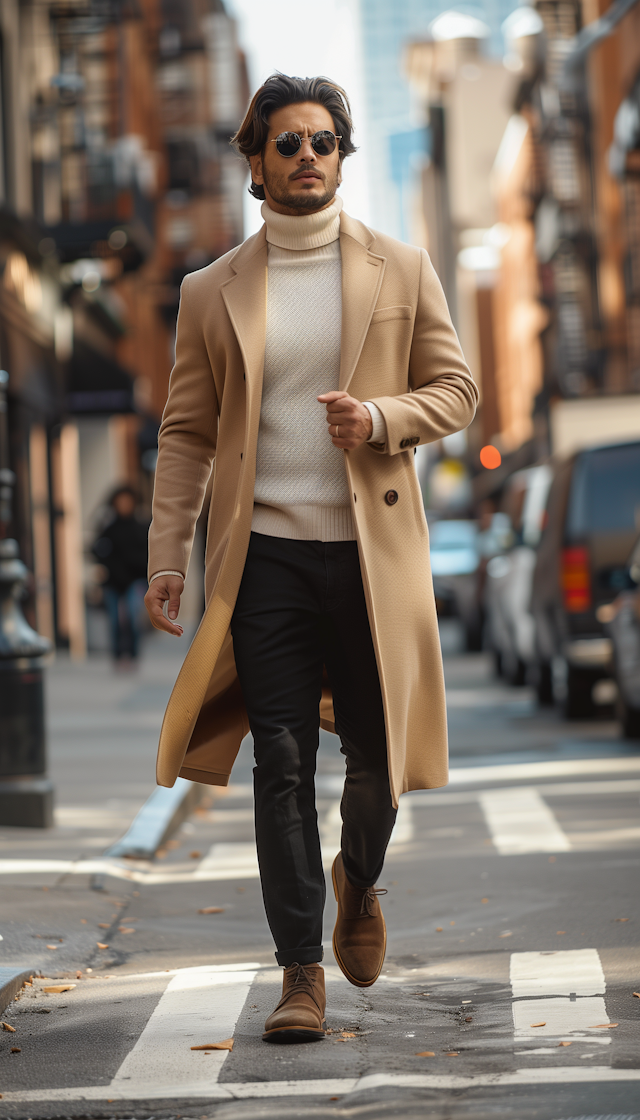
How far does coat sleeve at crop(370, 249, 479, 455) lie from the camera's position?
4.12m

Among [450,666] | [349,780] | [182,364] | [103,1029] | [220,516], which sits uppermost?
[182,364]

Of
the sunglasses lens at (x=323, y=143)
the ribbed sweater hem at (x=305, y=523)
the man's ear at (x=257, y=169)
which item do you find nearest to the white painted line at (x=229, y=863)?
the ribbed sweater hem at (x=305, y=523)

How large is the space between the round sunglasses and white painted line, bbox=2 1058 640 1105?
2.13 metres

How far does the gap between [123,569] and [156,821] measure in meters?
10.4

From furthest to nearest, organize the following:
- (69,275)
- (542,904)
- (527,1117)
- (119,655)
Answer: (69,275) < (119,655) < (542,904) < (527,1117)

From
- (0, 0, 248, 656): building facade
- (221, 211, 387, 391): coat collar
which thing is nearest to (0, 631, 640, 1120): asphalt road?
(221, 211, 387, 391): coat collar

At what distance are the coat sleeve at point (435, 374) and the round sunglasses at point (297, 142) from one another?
1.26 ft

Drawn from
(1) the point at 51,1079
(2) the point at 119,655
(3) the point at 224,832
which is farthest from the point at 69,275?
(1) the point at 51,1079

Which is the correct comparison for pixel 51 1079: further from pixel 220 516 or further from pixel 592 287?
pixel 592 287

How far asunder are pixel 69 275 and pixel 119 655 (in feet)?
21.1

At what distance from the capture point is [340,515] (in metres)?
4.14

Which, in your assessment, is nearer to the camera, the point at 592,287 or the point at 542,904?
the point at 542,904

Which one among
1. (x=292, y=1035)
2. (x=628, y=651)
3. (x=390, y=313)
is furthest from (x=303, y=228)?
(x=628, y=651)

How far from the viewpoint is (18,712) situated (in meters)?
7.75
